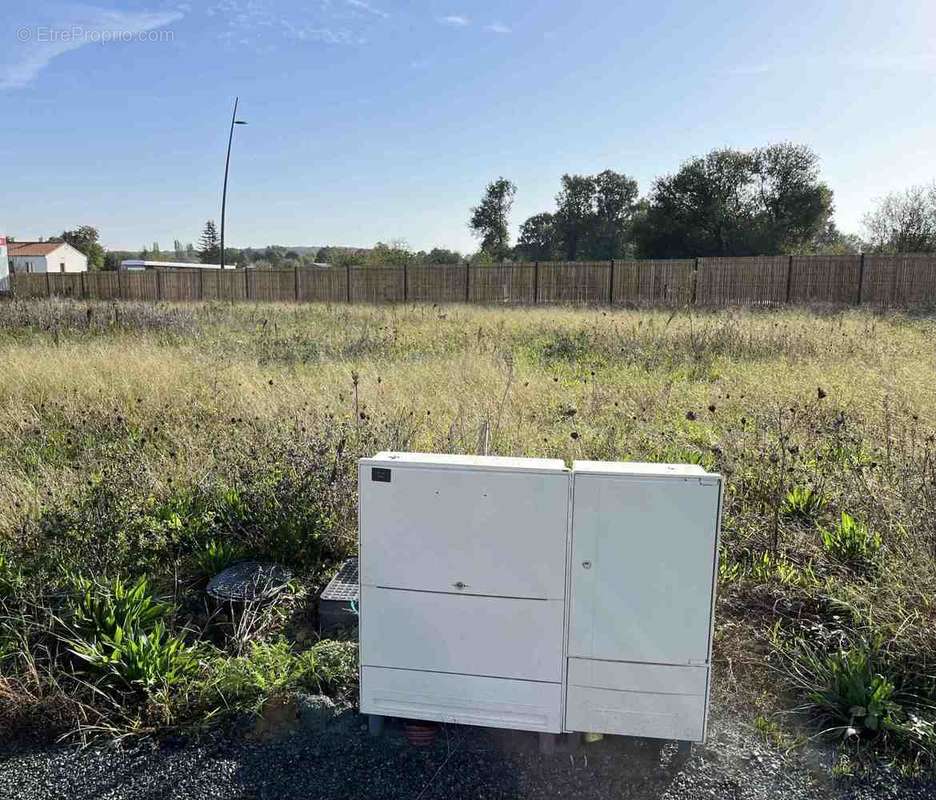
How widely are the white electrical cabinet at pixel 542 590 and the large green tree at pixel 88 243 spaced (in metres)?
87.9

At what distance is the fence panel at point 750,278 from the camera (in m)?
19.7

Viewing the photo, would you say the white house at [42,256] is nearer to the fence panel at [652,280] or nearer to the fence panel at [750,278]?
the fence panel at [652,280]

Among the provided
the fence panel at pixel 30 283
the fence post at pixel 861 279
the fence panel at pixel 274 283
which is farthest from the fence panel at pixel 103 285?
the fence post at pixel 861 279

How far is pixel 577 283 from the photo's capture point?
2192 centimetres

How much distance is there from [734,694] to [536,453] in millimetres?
2526

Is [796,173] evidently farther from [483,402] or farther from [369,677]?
[369,677]

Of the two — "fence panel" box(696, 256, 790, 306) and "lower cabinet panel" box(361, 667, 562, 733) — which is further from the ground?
"fence panel" box(696, 256, 790, 306)

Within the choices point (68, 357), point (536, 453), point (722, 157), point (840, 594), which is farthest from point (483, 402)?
point (722, 157)

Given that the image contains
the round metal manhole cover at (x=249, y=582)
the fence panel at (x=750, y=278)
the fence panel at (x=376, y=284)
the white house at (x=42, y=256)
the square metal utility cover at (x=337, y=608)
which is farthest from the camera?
the white house at (x=42, y=256)

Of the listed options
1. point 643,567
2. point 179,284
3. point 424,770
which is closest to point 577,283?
point 179,284

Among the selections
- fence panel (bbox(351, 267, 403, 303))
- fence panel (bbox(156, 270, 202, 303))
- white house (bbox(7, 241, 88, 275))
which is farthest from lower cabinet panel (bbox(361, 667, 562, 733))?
white house (bbox(7, 241, 88, 275))

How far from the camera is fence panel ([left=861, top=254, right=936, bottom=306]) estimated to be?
18641 mm

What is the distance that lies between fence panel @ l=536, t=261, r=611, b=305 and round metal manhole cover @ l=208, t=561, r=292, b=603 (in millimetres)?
18639

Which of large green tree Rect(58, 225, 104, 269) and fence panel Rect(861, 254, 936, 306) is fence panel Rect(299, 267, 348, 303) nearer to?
fence panel Rect(861, 254, 936, 306)
